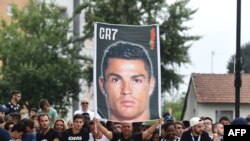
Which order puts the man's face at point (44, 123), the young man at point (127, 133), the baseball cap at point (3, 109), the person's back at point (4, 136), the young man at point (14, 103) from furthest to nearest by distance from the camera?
the young man at point (14, 103), the baseball cap at point (3, 109), the man's face at point (44, 123), the young man at point (127, 133), the person's back at point (4, 136)

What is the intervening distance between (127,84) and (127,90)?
0.13 m

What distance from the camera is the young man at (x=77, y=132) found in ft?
47.6

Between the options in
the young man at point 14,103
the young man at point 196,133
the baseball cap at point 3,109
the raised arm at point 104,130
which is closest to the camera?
the raised arm at point 104,130

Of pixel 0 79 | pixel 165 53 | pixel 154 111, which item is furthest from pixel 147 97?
pixel 0 79

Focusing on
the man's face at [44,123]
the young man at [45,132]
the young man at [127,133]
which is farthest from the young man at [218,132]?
the man's face at [44,123]

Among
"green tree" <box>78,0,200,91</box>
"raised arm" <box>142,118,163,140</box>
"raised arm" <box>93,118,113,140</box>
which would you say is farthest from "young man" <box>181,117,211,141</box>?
"green tree" <box>78,0,200,91</box>

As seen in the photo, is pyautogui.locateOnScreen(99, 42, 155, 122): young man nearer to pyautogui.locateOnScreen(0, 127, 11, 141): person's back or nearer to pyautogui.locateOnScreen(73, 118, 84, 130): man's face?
pyautogui.locateOnScreen(73, 118, 84, 130): man's face

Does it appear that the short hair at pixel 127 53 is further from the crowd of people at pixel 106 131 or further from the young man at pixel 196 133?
the young man at pixel 196 133

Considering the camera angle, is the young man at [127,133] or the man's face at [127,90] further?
the man's face at [127,90]

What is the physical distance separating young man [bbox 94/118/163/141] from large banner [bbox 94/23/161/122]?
234 millimetres

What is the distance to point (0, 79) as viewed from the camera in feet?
143

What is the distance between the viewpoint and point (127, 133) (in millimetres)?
14055

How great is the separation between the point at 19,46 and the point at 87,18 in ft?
13.8

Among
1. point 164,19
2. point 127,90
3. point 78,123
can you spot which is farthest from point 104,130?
point 164,19
